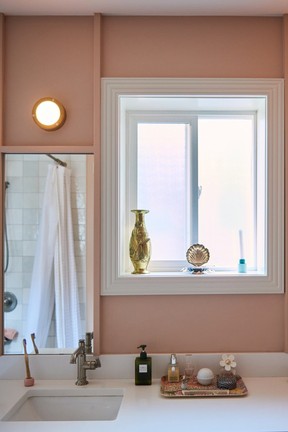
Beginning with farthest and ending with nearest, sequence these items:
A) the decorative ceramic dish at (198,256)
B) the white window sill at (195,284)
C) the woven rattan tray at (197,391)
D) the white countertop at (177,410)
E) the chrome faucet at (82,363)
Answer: the decorative ceramic dish at (198,256) → the white window sill at (195,284) → the chrome faucet at (82,363) → the woven rattan tray at (197,391) → the white countertop at (177,410)

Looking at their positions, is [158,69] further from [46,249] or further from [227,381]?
[227,381]

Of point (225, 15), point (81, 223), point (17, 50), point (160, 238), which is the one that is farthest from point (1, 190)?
point (225, 15)

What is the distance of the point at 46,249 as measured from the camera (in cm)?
200

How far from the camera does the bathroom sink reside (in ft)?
5.84

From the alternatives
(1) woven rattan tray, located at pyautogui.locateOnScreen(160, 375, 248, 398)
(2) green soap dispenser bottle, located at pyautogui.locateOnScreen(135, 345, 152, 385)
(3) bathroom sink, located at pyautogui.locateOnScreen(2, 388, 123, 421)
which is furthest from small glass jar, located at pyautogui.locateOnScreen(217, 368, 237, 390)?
(3) bathroom sink, located at pyautogui.locateOnScreen(2, 388, 123, 421)

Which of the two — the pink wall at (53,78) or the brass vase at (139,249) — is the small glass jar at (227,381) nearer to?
the brass vase at (139,249)

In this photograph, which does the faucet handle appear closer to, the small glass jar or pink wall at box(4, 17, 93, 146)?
the small glass jar

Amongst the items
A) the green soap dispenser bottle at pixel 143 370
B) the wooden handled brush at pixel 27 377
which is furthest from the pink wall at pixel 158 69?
the wooden handled brush at pixel 27 377

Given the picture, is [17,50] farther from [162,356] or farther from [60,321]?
[162,356]

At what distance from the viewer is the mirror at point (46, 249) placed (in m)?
1.96

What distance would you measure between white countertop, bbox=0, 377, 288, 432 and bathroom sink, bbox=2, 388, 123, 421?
0.11 ft

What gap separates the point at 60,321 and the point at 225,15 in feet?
5.33

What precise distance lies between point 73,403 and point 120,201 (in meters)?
0.91

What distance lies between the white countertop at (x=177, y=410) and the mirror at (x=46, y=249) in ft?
0.79
